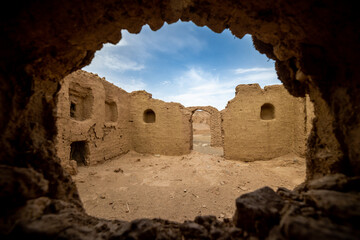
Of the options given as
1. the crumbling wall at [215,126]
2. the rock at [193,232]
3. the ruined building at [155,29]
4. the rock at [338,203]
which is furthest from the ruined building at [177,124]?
the rock at [338,203]

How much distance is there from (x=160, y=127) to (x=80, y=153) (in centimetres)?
427

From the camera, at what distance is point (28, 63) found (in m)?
1.62

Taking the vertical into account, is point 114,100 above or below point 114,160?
above

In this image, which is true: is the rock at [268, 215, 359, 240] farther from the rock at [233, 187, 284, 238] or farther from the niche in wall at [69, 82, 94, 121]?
the niche in wall at [69, 82, 94, 121]

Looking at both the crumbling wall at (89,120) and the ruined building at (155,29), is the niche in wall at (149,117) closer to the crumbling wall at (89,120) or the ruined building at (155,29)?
the crumbling wall at (89,120)

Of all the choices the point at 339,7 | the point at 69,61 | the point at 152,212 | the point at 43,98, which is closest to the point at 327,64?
the point at 339,7

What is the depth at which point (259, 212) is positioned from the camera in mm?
1466

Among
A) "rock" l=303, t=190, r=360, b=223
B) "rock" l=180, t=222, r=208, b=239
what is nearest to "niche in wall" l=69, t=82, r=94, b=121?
"rock" l=180, t=222, r=208, b=239

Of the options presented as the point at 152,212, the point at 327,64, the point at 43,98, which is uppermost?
the point at 327,64

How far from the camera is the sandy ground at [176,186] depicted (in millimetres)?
3377

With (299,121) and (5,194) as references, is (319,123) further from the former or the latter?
(299,121)

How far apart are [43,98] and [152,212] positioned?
3.05 m

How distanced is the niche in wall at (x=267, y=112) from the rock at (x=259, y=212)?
6861mm

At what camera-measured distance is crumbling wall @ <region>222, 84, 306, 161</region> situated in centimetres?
692
